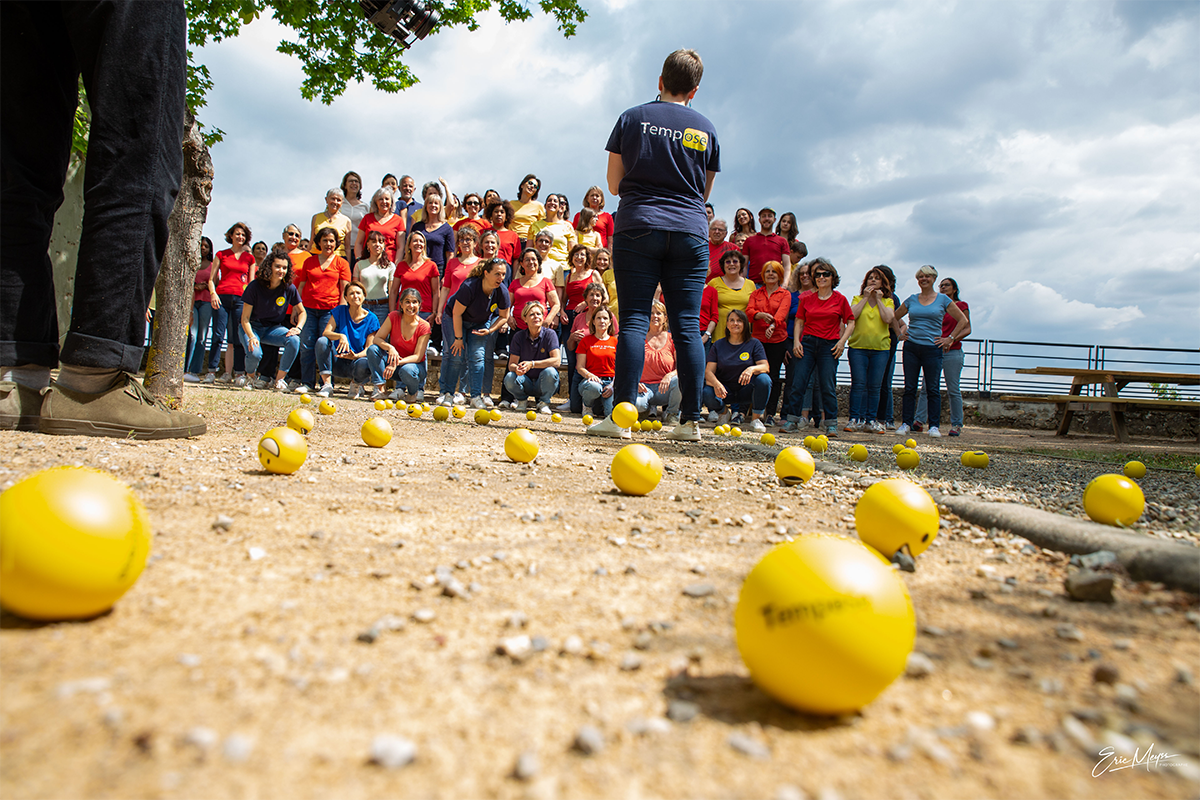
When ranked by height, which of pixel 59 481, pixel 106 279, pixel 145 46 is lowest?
pixel 59 481

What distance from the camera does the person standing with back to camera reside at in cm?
535

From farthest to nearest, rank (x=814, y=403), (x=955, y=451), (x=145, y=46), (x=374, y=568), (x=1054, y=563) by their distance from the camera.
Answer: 1. (x=814, y=403)
2. (x=955, y=451)
3. (x=145, y=46)
4. (x=1054, y=563)
5. (x=374, y=568)

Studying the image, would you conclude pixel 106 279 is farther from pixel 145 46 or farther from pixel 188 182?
pixel 188 182

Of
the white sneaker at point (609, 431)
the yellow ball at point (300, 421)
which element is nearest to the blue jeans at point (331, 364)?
the white sneaker at point (609, 431)

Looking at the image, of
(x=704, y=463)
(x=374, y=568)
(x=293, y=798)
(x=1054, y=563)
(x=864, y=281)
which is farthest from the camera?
(x=864, y=281)

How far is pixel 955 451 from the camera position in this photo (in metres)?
7.83

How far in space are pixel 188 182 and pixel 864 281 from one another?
8.85 m

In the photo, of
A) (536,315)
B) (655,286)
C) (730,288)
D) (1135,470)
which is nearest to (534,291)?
(536,315)

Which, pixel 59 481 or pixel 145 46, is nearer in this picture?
pixel 59 481

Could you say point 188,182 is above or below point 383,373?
above

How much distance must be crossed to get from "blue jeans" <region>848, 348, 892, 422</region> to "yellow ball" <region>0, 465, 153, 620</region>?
9.63 meters

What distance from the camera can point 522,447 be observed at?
14.7 feet

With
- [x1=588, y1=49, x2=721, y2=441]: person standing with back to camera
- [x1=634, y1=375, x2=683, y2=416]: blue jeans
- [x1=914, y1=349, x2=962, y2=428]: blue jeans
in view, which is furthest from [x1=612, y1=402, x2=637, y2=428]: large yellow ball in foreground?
[x1=914, y1=349, x2=962, y2=428]: blue jeans

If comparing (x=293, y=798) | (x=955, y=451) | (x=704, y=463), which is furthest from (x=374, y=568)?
(x=955, y=451)
